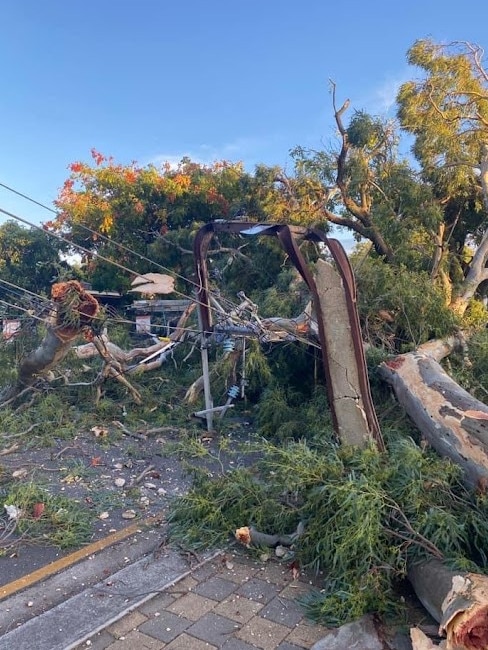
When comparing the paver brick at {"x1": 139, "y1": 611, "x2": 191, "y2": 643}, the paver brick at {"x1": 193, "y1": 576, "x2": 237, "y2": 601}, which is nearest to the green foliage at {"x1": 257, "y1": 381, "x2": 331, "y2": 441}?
the paver brick at {"x1": 193, "y1": 576, "x2": 237, "y2": 601}

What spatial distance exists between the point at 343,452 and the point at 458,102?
289 inches

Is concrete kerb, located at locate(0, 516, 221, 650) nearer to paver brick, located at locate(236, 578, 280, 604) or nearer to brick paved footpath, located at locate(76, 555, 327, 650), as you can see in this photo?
brick paved footpath, located at locate(76, 555, 327, 650)

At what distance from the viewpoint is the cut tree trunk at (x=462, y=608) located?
208 cm

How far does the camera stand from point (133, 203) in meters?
15.7

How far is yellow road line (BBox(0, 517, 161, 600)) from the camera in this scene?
3.04 meters

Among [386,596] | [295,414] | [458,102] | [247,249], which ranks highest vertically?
[458,102]

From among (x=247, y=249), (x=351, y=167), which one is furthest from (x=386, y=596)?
(x=247, y=249)

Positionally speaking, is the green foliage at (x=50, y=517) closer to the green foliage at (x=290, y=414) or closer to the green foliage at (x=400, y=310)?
the green foliage at (x=290, y=414)

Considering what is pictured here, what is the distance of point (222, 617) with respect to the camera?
268cm

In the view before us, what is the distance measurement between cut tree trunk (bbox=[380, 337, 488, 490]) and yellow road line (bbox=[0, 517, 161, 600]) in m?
2.26

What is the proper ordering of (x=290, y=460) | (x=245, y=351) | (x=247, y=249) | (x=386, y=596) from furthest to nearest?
1. (x=247, y=249)
2. (x=245, y=351)
3. (x=290, y=460)
4. (x=386, y=596)

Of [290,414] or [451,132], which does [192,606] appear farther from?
[451,132]

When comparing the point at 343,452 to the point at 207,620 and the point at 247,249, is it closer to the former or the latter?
the point at 207,620

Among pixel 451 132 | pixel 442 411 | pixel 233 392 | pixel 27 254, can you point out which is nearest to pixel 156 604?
pixel 442 411
